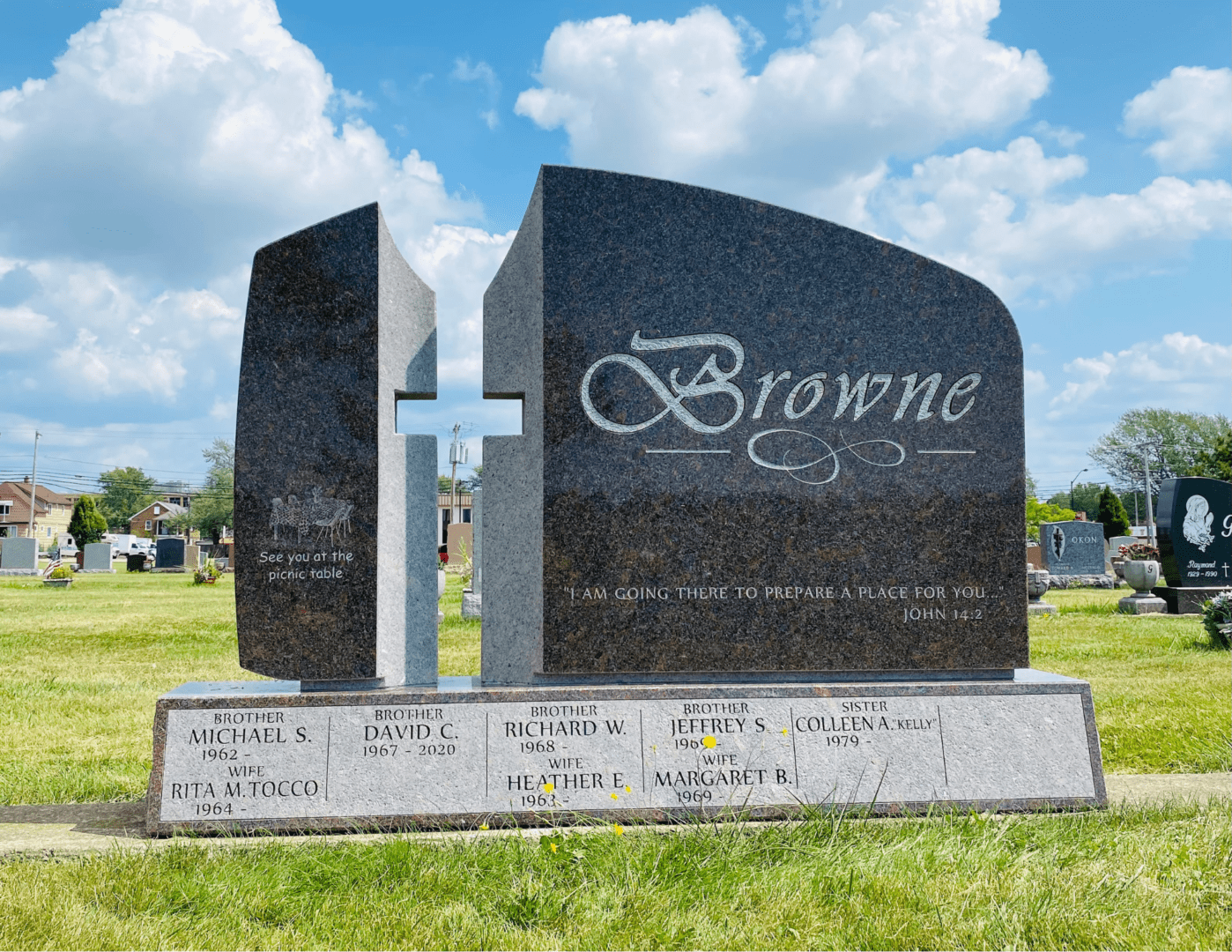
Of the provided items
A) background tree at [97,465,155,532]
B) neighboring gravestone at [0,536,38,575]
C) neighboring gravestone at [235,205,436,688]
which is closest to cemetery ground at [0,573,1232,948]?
neighboring gravestone at [235,205,436,688]

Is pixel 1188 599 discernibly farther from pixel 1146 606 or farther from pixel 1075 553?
pixel 1075 553

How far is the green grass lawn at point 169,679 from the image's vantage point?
17.8 feet

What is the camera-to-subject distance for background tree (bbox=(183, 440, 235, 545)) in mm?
65562

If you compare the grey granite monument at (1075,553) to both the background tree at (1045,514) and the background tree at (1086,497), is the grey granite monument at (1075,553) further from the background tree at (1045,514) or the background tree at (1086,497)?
the background tree at (1086,497)

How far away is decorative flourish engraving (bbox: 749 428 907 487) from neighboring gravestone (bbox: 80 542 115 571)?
37.5 metres

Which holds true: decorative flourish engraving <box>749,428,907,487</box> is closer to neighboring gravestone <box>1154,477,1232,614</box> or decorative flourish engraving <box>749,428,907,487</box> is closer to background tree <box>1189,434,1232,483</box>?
neighboring gravestone <box>1154,477,1232,614</box>

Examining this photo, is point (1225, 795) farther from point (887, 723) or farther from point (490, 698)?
point (490, 698)

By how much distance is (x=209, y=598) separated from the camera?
20.3 meters

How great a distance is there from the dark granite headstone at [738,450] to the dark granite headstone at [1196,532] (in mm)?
11993

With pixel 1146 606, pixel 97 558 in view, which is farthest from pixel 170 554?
pixel 1146 606

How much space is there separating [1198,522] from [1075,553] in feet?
29.1

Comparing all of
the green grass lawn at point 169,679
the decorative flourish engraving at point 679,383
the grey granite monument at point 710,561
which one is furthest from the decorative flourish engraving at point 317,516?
the green grass lawn at point 169,679

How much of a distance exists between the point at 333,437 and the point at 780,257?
2.46 metres

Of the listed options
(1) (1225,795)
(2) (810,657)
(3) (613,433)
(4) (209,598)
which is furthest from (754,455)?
(4) (209,598)
